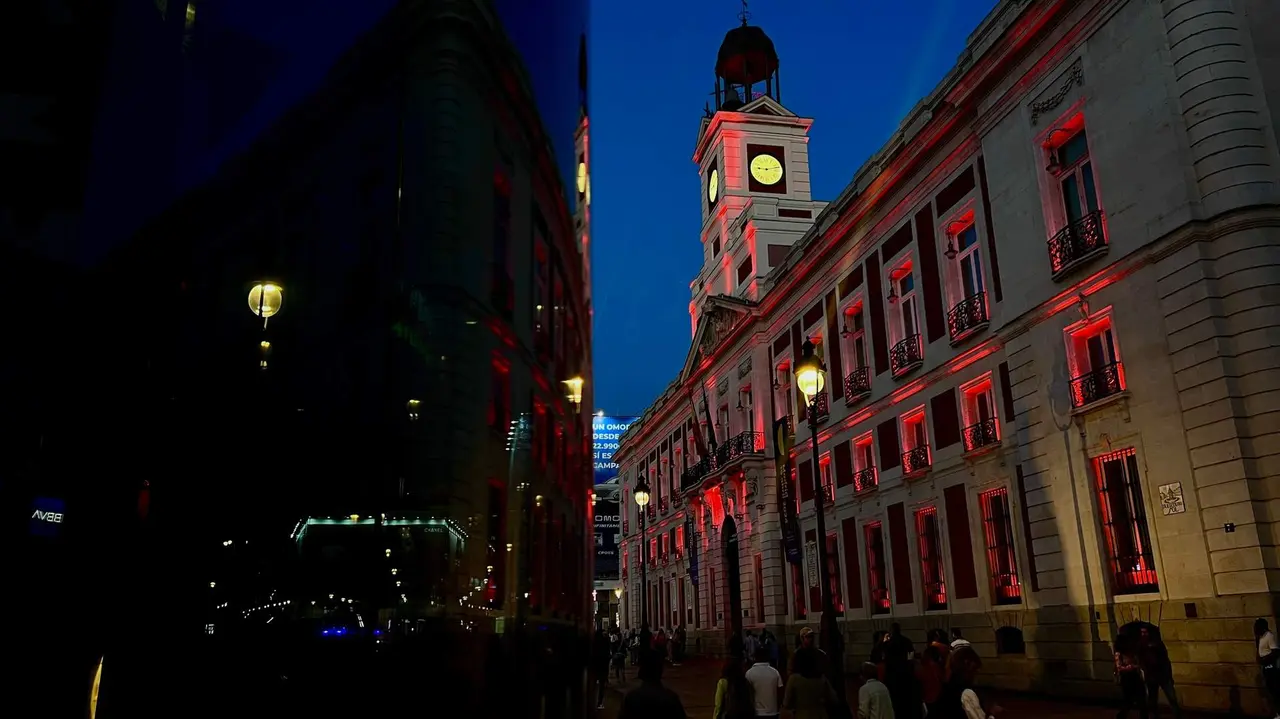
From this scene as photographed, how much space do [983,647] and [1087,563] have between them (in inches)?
203

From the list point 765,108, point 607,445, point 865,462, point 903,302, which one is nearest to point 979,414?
point 903,302

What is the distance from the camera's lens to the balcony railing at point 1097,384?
18062 mm

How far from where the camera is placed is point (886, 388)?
93.5 ft

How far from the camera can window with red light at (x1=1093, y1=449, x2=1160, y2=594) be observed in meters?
17.2

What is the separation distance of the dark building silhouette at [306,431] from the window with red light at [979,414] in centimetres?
2366

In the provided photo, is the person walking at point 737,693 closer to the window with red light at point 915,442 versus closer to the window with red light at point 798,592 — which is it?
the window with red light at point 915,442

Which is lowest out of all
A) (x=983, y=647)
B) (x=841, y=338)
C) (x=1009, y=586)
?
(x=983, y=647)

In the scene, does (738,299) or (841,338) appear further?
(738,299)

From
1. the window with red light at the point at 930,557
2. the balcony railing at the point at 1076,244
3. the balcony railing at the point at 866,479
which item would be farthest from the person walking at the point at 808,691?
the balcony railing at the point at 866,479

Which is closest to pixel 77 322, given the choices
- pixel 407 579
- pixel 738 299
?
pixel 407 579

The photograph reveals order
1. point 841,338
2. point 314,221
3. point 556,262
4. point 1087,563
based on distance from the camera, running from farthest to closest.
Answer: point 841,338 < point 1087,563 < point 556,262 < point 314,221

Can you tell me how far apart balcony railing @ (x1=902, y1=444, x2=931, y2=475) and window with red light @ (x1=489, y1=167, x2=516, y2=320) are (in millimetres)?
26386

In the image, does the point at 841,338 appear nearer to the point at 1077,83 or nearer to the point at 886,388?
the point at 886,388

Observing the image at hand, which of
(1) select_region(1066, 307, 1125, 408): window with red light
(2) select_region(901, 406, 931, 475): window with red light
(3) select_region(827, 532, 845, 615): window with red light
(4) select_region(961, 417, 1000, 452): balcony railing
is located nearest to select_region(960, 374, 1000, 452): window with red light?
(4) select_region(961, 417, 1000, 452): balcony railing
